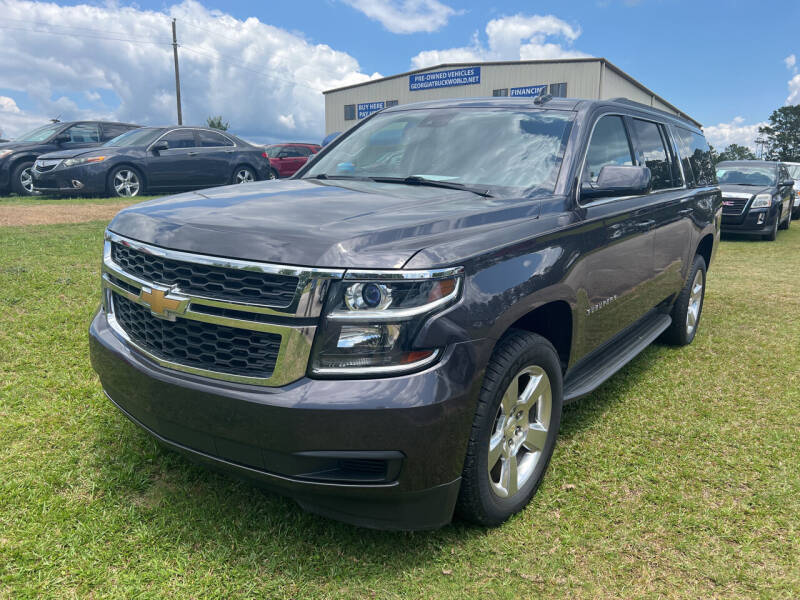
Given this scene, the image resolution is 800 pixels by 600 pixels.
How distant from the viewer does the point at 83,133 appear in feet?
45.1

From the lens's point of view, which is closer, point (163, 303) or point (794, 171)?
point (163, 303)

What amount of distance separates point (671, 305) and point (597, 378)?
1895 mm

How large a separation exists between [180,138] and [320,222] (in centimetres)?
1156

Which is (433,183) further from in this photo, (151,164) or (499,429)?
(151,164)

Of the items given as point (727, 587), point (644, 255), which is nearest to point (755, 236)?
point (644, 255)

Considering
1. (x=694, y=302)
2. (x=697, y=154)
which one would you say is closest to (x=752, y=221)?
(x=697, y=154)

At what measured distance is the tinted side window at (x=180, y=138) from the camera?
12.5 m

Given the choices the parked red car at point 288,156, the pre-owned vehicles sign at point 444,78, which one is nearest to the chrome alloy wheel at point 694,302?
the parked red car at point 288,156

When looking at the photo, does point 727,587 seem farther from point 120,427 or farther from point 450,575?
point 120,427

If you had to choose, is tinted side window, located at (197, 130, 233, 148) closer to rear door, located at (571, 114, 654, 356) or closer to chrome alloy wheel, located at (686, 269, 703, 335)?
chrome alloy wheel, located at (686, 269, 703, 335)

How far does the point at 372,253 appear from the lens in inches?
81.7

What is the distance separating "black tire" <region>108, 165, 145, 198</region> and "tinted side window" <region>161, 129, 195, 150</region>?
90cm

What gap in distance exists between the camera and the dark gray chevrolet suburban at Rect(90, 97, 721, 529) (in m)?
2.04

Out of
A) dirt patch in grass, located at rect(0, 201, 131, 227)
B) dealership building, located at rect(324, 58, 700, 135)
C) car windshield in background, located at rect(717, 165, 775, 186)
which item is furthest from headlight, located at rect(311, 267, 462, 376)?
dealership building, located at rect(324, 58, 700, 135)
